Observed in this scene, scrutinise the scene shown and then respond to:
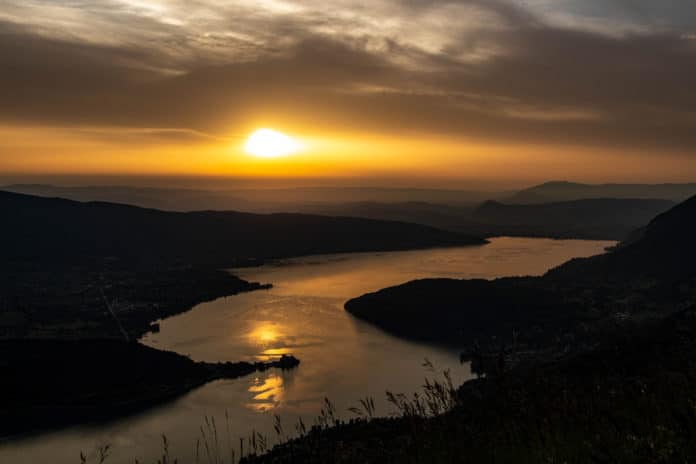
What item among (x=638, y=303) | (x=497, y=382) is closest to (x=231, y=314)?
(x=638, y=303)

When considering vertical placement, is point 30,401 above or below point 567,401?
below

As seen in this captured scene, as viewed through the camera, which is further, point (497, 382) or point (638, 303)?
point (638, 303)

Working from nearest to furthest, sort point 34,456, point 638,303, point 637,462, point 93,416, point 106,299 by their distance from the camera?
1. point 637,462
2. point 34,456
3. point 93,416
4. point 638,303
5. point 106,299

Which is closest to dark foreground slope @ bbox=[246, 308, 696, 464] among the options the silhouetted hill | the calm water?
the calm water

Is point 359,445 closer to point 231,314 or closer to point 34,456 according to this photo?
point 34,456

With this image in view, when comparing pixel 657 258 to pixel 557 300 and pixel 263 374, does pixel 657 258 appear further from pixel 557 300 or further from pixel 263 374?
pixel 263 374
